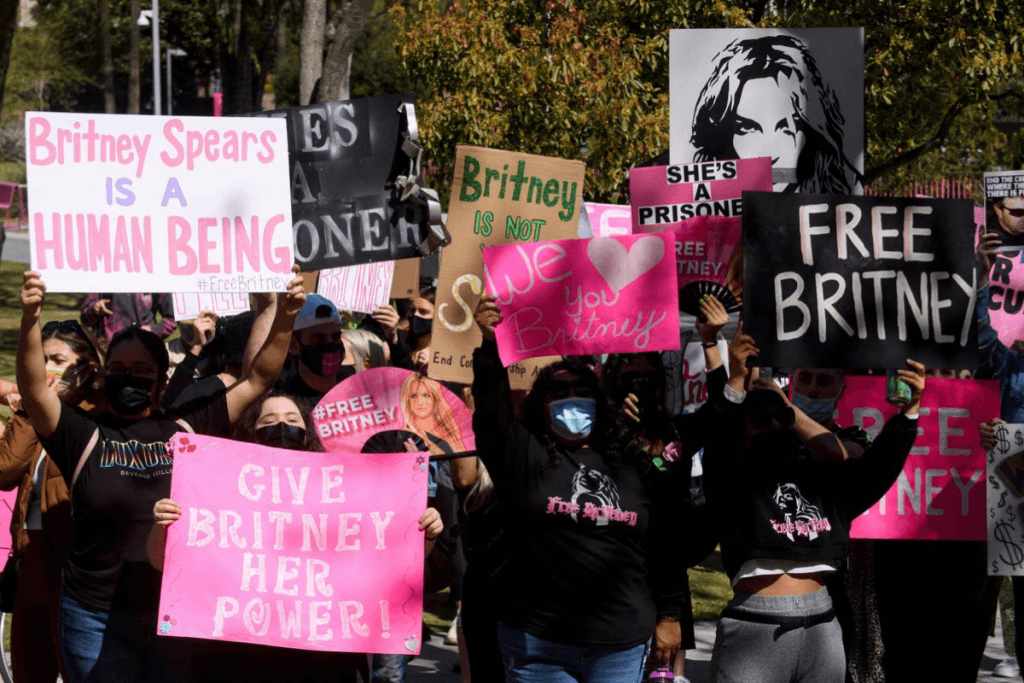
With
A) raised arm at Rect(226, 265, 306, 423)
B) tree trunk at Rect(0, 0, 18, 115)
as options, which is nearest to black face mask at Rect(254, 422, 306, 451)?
Result: raised arm at Rect(226, 265, 306, 423)

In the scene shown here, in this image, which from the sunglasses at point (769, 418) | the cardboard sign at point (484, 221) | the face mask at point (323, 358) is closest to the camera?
the sunglasses at point (769, 418)

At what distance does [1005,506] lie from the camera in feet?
17.0

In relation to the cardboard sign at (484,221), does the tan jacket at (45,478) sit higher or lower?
lower

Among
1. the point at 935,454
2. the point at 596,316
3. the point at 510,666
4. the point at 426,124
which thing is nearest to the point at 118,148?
the point at 596,316

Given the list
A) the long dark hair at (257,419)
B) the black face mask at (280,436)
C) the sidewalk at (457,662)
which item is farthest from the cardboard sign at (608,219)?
the black face mask at (280,436)

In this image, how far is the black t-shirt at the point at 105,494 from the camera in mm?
4320

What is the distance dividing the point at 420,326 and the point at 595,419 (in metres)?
3.42

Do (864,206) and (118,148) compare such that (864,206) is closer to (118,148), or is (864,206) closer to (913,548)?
(913,548)

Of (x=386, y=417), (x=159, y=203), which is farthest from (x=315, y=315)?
(x=159, y=203)

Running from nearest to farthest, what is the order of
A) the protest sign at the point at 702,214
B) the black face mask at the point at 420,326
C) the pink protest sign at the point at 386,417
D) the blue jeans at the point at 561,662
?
the blue jeans at the point at 561,662, the protest sign at the point at 702,214, the pink protest sign at the point at 386,417, the black face mask at the point at 420,326

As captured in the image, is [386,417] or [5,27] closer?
[386,417]

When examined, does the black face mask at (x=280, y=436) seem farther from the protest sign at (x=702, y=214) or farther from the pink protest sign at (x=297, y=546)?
the protest sign at (x=702, y=214)

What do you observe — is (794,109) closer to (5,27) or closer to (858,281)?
(858,281)

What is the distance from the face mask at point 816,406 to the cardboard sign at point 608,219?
311 centimetres
